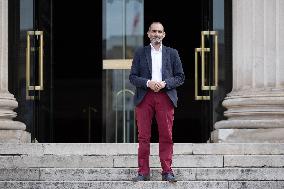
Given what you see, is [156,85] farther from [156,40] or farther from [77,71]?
[77,71]

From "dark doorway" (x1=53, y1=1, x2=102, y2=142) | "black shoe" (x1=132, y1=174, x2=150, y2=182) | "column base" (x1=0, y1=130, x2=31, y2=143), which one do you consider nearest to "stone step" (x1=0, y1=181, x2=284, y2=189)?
"black shoe" (x1=132, y1=174, x2=150, y2=182)

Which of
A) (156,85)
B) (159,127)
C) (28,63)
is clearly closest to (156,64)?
(156,85)

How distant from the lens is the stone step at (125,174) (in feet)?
36.1

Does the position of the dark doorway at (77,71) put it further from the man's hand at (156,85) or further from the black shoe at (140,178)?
the black shoe at (140,178)

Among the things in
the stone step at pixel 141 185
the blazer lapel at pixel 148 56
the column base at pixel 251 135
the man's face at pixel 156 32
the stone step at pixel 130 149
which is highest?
the man's face at pixel 156 32

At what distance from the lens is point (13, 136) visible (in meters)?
13.5

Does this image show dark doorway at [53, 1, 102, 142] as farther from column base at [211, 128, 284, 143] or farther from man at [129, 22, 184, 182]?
man at [129, 22, 184, 182]

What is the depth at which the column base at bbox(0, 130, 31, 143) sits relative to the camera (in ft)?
43.9

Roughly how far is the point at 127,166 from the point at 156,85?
1.63m

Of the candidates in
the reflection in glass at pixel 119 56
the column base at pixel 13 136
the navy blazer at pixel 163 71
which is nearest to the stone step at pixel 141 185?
the navy blazer at pixel 163 71

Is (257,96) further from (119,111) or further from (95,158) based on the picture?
(119,111)

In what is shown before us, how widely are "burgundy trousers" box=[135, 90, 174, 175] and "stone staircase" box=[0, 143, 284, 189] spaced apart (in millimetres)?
277

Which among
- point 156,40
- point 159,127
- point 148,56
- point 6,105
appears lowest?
point 159,127

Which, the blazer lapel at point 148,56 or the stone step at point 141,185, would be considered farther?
the blazer lapel at point 148,56
